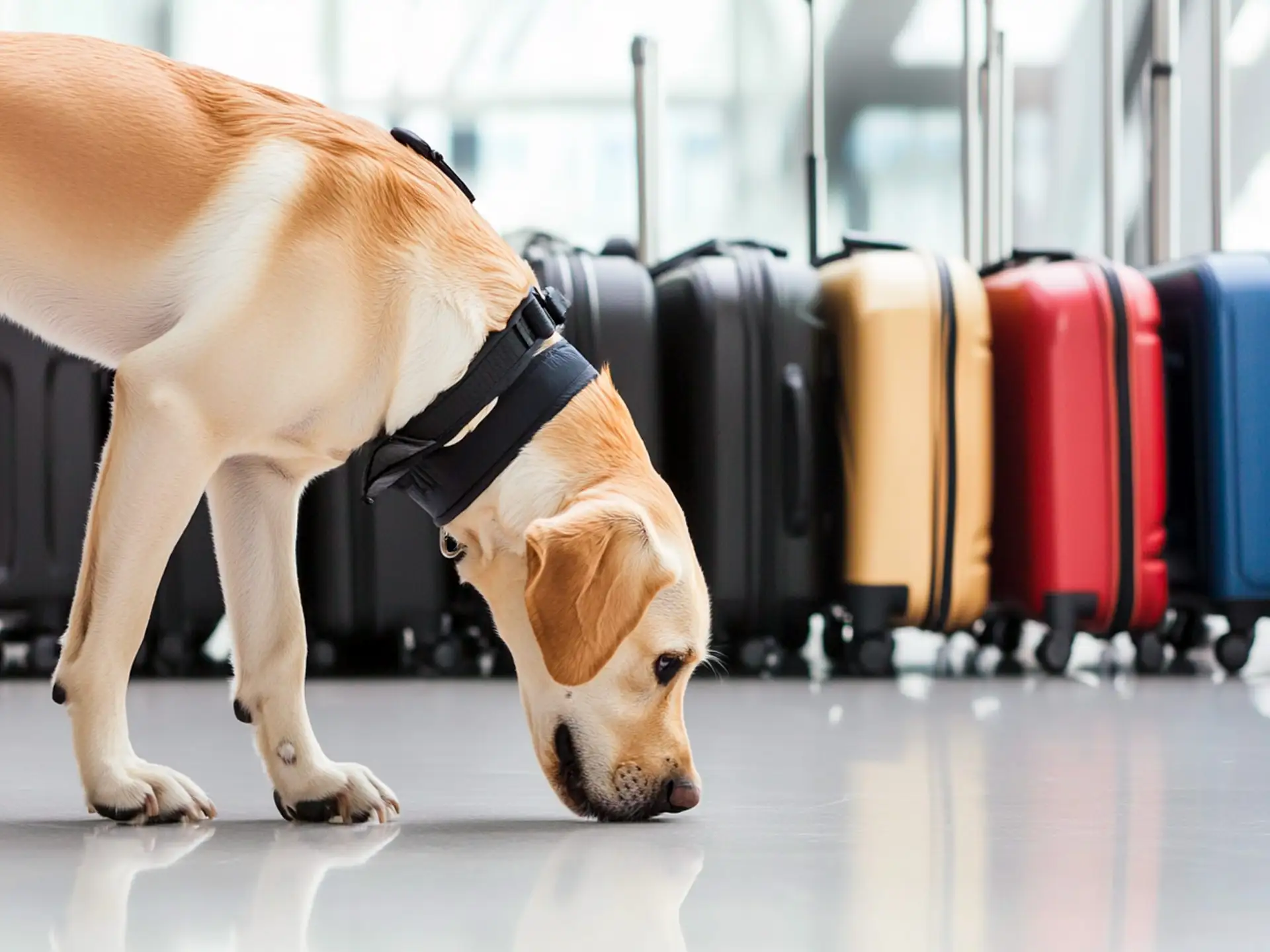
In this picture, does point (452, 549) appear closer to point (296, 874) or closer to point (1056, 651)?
point (296, 874)

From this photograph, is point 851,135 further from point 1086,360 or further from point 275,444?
point 275,444

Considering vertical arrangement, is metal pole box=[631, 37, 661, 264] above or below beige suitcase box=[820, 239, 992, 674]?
above

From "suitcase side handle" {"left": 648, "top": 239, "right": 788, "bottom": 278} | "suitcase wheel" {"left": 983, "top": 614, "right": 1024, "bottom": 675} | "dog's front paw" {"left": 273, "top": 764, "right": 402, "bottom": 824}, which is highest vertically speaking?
"suitcase side handle" {"left": 648, "top": 239, "right": 788, "bottom": 278}

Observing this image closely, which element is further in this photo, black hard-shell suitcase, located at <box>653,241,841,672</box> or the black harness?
black hard-shell suitcase, located at <box>653,241,841,672</box>

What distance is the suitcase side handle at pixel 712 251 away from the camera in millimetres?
3000

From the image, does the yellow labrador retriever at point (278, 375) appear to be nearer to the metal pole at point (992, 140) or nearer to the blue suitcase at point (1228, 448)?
the blue suitcase at point (1228, 448)

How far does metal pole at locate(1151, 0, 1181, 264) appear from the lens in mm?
3385

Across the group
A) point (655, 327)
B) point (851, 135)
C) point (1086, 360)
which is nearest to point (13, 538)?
point (655, 327)

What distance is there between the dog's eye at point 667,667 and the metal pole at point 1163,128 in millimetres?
2332

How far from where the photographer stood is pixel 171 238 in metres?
1.42

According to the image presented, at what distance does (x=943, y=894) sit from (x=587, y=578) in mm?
390

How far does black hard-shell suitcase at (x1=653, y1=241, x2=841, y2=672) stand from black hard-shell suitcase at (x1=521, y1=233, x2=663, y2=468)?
0.09 metres

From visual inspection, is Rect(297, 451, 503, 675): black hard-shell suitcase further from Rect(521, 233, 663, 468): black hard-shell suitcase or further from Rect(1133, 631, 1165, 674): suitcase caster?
Rect(1133, 631, 1165, 674): suitcase caster

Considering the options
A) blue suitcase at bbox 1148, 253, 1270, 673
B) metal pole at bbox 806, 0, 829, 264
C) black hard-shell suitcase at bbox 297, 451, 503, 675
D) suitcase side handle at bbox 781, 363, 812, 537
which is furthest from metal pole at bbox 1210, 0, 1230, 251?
black hard-shell suitcase at bbox 297, 451, 503, 675
